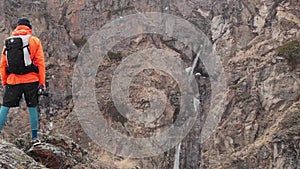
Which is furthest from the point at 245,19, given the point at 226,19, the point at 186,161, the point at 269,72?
the point at 186,161

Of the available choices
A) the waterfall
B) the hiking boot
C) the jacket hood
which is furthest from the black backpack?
the waterfall

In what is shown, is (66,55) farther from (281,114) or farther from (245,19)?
(281,114)

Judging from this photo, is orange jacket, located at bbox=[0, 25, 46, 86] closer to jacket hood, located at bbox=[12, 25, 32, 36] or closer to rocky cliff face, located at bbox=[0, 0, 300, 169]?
jacket hood, located at bbox=[12, 25, 32, 36]

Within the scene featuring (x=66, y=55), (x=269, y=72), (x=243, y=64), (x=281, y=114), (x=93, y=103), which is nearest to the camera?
(x=281, y=114)

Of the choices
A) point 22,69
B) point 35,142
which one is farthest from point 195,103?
point 22,69

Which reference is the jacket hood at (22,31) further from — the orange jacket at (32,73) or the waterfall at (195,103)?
the waterfall at (195,103)

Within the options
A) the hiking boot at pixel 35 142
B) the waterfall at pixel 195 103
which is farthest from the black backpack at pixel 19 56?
the waterfall at pixel 195 103

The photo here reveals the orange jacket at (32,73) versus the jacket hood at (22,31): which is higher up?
the jacket hood at (22,31)
